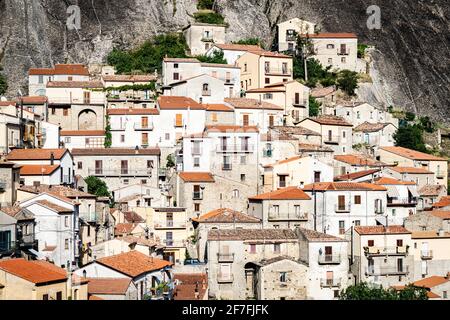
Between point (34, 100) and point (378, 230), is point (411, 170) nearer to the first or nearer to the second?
point (378, 230)

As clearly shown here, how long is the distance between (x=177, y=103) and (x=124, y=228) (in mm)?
13431

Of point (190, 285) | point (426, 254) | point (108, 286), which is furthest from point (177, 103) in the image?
point (108, 286)

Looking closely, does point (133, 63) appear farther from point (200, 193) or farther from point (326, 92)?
point (200, 193)

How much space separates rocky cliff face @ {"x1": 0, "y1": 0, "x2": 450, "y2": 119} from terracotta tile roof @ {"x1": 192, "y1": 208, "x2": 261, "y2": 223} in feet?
84.5

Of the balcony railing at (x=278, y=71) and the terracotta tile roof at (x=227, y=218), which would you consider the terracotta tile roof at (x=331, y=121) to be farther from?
the terracotta tile roof at (x=227, y=218)

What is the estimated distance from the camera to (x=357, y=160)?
5953 cm

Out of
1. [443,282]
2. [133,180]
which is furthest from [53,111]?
[443,282]

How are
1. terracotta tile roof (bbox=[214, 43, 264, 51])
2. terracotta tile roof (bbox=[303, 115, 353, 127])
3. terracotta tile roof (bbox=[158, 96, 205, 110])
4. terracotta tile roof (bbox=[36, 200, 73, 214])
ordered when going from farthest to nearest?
terracotta tile roof (bbox=[214, 43, 264, 51])
terracotta tile roof (bbox=[303, 115, 353, 127])
terracotta tile roof (bbox=[158, 96, 205, 110])
terracotta tile roof (bbox=[36, 200, 73, 214])

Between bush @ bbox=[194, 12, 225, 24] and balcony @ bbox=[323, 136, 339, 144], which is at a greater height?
bush @ bbox=[194, 12, 225, 24]

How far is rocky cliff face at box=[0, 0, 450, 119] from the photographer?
242 ft

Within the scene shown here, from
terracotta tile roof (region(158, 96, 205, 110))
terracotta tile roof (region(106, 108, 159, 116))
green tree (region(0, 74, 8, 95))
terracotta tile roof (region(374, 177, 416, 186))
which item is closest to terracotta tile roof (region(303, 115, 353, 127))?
terracotta tile roof (region(158, 96, 205, 110))

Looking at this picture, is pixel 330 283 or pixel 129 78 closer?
pixel 330 283

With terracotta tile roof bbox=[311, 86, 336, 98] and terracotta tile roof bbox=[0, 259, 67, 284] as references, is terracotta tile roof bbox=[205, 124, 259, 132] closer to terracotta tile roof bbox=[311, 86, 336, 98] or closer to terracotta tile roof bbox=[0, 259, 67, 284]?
terracotta tile roof bbox=[311, 86, 336, 98]
